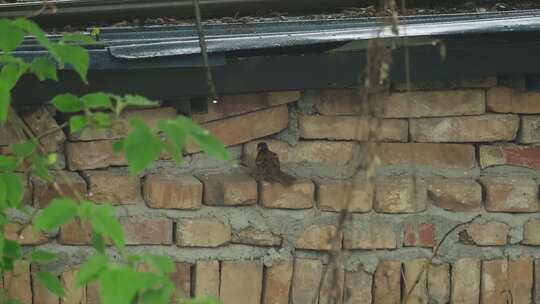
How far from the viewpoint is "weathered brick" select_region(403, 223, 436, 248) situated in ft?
9.02

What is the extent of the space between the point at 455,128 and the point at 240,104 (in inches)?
24.5

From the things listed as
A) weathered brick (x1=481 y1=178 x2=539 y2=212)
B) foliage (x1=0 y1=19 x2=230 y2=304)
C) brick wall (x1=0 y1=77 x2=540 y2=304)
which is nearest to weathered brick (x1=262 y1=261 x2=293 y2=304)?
brick wall (x1=0 y1=77 x2=540 y2=304)

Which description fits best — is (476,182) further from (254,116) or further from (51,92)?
(51,92)

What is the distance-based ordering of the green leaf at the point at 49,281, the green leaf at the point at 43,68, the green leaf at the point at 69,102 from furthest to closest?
the green leaf at the point at 49,281 < the green leaf at the point at 43,68 < the green leaf at the point at 69,102

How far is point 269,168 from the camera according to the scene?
2.69 m

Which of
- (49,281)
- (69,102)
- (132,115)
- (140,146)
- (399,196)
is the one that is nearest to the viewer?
(140,146)

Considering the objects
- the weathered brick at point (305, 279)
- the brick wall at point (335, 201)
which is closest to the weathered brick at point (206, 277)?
the brick wall at point (335, 201)

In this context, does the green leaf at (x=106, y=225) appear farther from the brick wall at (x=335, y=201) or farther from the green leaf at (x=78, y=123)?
the brick wall at (x=335, y=201)

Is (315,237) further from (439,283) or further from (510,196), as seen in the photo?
(510,196)

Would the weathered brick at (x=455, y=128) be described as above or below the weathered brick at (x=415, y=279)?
above

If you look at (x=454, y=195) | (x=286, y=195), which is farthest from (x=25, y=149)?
(x=454, y=195)

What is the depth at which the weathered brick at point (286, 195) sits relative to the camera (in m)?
2.70

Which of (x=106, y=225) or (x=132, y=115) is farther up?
(x=132, y=115)

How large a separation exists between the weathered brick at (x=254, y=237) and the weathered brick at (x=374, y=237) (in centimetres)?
22
